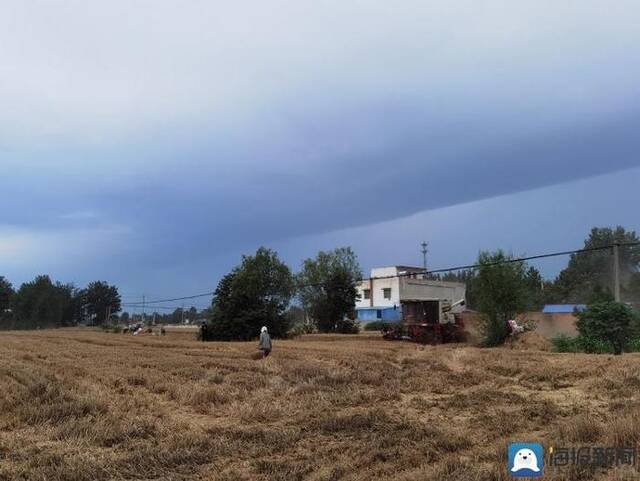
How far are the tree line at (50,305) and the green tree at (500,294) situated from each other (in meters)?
77.8

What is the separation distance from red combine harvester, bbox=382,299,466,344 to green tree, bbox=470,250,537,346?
5.13m

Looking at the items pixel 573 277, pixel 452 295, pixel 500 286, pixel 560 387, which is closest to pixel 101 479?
pixel 560 387

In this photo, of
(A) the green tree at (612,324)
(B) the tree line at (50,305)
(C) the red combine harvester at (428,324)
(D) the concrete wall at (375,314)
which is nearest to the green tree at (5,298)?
(B) the tree line at (50,305)

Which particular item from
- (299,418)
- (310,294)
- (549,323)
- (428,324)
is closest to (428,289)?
(310,294)

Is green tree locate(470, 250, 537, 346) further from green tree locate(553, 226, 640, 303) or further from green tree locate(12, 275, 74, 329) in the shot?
green tree locate(12, 275, 74, 329)

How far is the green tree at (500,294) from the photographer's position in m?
34.8

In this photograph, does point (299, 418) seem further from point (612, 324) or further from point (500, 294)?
point (500, 294)

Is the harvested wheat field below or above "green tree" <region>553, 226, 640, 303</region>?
below

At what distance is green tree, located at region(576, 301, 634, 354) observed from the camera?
27500 millimetres

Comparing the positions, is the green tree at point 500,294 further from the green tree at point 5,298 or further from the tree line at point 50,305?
the green tree at point 5,298

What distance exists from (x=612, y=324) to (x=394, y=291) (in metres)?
56.1

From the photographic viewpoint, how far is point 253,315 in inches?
1937

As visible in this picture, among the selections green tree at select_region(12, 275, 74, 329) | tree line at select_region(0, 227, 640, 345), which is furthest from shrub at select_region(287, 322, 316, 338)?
green tree at select_region(12, 275, 74, 329)

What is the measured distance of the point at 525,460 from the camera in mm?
6988
